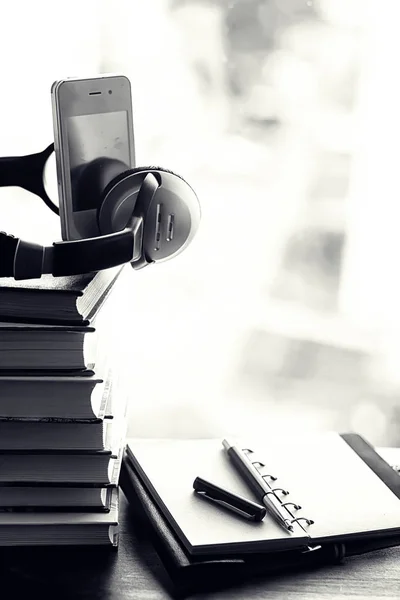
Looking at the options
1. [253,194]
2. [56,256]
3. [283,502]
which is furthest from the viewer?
[253,194]

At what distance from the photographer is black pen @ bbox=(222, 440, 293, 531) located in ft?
2.47

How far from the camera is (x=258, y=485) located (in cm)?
80

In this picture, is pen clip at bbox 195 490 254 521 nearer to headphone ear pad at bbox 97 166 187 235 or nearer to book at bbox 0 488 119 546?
book at bbox 0 488 119 546

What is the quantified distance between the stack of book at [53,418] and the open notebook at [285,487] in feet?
0.25

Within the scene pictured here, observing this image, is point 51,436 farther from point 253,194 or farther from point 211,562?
point 253,194

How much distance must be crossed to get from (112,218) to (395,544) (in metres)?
0.40

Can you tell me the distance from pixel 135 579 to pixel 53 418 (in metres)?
0.15

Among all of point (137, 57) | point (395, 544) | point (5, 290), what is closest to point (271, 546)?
point (395, 544)

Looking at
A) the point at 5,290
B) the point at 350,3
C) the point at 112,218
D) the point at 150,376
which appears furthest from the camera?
the point at 150,376

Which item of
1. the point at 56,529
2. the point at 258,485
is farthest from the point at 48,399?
the point at 258,485

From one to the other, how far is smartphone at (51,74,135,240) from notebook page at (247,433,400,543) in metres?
0.31

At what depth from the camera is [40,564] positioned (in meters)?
0.72

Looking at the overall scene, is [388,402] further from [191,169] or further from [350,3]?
[350,3]

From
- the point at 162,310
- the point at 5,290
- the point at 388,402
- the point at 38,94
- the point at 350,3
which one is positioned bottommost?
the point at 388,402
